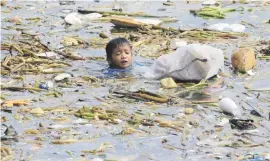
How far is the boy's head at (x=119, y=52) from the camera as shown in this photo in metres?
8.37

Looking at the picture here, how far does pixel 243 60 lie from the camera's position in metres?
8.05

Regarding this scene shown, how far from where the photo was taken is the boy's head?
8367 millimetres

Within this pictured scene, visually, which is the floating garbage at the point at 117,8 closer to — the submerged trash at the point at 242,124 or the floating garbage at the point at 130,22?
the floating garbage at the point at 130,22

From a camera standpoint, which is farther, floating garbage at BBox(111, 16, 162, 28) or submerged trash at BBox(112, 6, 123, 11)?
submerged trash at BBox(112, 6, 123, 11)

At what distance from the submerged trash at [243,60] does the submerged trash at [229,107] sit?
1.45m

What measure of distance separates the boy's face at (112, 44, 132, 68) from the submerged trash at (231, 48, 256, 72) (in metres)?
1.14

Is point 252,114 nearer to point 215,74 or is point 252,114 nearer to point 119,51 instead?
point 215,74

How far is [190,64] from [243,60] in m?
0.65

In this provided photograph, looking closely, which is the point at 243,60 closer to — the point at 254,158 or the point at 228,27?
the point at 228,27

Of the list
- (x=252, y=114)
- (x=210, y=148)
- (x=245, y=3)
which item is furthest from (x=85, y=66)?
(x=245, y=3)

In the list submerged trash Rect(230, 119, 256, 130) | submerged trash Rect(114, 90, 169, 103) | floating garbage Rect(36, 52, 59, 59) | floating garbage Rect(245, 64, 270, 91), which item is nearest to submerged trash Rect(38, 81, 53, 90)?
submerged trash Rect(114, 90, 169, 103)

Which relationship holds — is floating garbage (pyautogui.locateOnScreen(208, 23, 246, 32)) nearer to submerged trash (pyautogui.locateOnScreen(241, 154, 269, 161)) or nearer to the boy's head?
the boy's head

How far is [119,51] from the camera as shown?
838cm

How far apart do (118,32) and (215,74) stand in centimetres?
271
